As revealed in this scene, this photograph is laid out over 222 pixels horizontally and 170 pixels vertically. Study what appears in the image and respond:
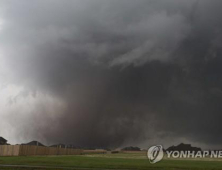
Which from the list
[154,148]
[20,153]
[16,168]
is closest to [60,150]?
[20,153]

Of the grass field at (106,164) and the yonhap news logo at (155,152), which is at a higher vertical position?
the yonhap news logo at (155,152)

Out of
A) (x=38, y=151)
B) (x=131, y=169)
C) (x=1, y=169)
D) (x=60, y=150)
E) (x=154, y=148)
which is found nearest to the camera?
(x=1, y=169)

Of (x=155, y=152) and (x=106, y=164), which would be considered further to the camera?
(x=155, y=152)

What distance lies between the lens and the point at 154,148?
49375 mm

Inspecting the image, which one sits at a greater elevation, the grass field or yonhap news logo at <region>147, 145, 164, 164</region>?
yonhap news logo at <region>147, 145, 164, 164</region>

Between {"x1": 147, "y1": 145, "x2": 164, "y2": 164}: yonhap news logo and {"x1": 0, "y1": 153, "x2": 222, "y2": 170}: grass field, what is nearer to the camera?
{"x1": 0, "y1": 153, "x2": 222, "y2": 170}: grass field

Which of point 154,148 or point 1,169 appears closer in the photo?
point 1,169

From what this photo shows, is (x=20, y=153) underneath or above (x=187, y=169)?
above

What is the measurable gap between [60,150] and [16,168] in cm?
8465

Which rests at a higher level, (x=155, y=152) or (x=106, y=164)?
(x=155, y=152)

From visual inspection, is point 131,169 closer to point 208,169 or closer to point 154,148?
point 208,169

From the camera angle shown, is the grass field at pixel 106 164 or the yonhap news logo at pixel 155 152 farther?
the yonhap news logo at pixel 155 152

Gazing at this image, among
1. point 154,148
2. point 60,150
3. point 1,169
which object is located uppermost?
point 60,150

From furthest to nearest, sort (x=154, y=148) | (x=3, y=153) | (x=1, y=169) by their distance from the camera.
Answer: (x=3, y=153)
(x=154, y=148)
(x=1, y=169)
